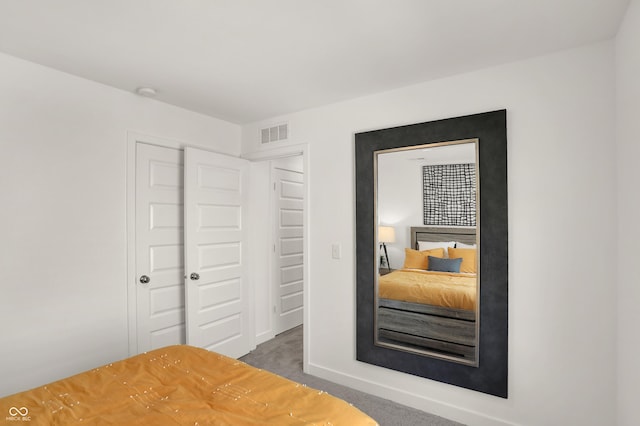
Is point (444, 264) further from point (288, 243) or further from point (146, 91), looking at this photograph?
point (146, 91)

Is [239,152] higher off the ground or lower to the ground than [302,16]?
lower

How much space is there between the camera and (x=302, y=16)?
1777 millimetres

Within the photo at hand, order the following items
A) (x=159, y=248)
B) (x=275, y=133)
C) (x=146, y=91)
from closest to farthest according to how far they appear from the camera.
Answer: (x=146, y=91) → (x=159, y=248) → (x=275, y=133)

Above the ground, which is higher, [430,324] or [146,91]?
[146,91]

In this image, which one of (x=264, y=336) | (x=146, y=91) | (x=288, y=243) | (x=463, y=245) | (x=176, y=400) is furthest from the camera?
(x=288, y=243)

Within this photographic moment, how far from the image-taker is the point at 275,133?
3514 millimetres

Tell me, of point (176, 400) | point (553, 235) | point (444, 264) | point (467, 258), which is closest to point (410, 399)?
point (444, 264)

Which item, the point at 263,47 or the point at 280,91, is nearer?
the point at 263,47

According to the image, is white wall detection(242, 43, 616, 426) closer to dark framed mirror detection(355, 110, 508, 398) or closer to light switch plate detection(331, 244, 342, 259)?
dark framed mirror detection(355, 110, 508, 398)

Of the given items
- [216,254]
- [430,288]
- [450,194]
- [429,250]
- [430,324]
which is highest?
[450,194]

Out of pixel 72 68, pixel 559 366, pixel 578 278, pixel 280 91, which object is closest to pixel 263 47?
pixel 280 91

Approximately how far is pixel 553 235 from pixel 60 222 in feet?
10.6

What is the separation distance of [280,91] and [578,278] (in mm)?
2439

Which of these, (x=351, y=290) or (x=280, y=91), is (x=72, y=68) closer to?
(x=280, y=91)
